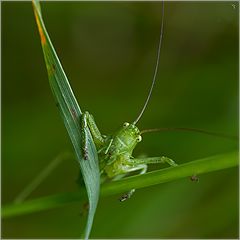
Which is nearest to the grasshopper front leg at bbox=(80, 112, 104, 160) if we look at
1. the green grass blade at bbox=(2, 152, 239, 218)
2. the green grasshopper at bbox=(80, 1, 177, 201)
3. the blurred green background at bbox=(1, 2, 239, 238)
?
the green grasshopper at bbox=(80, 1, 177, 201)

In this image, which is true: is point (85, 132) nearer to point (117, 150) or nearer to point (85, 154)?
point (85, 154)

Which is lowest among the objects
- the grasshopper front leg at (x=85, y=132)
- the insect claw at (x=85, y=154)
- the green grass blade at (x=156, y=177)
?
the green grass blade at (x=156, y=177)

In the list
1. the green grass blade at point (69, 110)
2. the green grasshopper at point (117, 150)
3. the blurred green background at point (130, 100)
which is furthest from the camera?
the blurred green background at point (130, 100)

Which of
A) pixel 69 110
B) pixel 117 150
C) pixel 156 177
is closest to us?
pixel 156 177

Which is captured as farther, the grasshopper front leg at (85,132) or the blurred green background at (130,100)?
the blurred green background at (130,100)

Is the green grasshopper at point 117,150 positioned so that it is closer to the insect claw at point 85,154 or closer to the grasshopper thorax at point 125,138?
the grasshopper thorax at point 125,138

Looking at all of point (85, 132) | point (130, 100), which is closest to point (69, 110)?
point (85, 132)

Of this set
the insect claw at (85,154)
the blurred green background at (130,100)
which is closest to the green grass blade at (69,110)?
the insect claw at (85,154)
